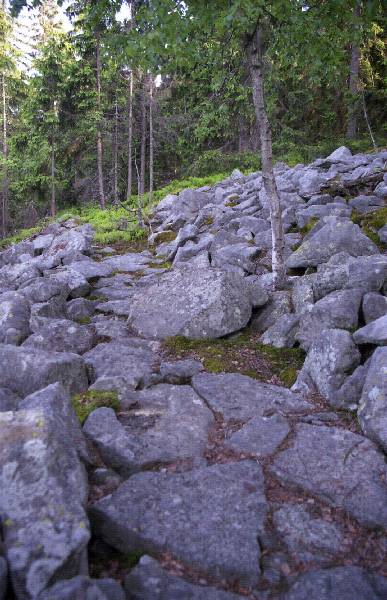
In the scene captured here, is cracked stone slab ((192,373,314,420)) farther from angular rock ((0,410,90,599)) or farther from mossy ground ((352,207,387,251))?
mossy ground ((352,207,387,251))

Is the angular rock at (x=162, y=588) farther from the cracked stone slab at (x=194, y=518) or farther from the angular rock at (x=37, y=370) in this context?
the angular rock at (x=37, y=370)

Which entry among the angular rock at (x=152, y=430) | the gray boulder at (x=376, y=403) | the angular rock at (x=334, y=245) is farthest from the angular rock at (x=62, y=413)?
the angular rock at (x=334, y=245)

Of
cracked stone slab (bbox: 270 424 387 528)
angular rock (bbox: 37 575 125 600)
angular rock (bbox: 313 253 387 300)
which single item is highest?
angular rock (bbox: 313 253 387 300)

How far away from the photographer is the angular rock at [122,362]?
19.9 feet

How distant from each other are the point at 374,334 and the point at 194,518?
3074 millimetres

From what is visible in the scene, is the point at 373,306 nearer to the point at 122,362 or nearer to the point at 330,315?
the point at 330,315

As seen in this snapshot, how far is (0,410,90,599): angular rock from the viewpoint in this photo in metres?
2.79

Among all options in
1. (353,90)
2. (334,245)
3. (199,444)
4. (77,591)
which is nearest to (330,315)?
(199,444)

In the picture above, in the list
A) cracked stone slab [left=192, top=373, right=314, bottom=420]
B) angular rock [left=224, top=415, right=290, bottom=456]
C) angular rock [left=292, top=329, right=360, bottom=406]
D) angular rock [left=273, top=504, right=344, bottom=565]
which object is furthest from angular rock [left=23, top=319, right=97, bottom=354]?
angular rock [left=273, top=504, right=344, bottom=565]

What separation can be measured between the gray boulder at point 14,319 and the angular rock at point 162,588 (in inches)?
212

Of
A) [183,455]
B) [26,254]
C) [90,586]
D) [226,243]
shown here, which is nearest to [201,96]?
[26,254]

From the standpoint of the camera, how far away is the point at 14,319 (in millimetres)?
8031

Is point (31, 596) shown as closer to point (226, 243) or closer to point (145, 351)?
point (145, 351)

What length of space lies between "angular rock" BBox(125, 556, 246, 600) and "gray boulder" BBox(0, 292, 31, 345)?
17.6ft
